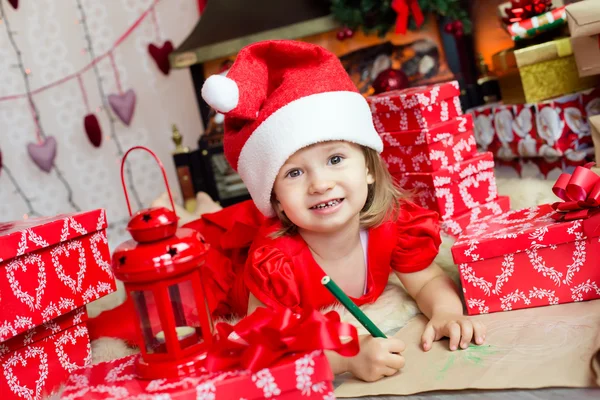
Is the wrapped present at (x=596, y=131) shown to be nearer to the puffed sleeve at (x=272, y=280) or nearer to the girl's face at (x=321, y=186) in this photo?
the girl's face at (x=321, y=186)

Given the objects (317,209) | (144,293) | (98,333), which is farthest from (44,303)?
(317,209)

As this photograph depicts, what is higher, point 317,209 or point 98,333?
point 317,209

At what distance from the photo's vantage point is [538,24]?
192 cm

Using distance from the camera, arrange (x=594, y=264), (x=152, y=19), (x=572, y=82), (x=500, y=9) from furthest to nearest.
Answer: (x=152, y=19) < (x=500, y=9) < (x=572, y=82) < (x=594, y=264)

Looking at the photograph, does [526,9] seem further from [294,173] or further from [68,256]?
[68,256]

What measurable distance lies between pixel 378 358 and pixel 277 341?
0.63 feet

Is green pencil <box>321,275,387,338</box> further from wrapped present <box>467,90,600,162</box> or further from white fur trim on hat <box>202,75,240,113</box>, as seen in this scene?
wrapped present <box>467,90,600,162</box>

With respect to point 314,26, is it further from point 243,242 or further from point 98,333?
point 98,333

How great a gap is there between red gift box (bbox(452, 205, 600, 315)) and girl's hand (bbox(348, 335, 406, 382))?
0.80 ft

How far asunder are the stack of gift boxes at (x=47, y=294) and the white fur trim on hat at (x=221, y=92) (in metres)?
0.40

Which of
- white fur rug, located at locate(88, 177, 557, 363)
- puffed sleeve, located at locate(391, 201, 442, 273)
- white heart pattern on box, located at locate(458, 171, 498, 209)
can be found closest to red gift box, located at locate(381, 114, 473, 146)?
white heart pattern on box, located at locate(458, 171, 498, 209)

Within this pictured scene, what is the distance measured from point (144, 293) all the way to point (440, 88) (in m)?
0.99

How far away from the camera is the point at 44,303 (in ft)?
3.97

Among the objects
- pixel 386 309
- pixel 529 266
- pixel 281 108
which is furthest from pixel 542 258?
pixel 281 108
